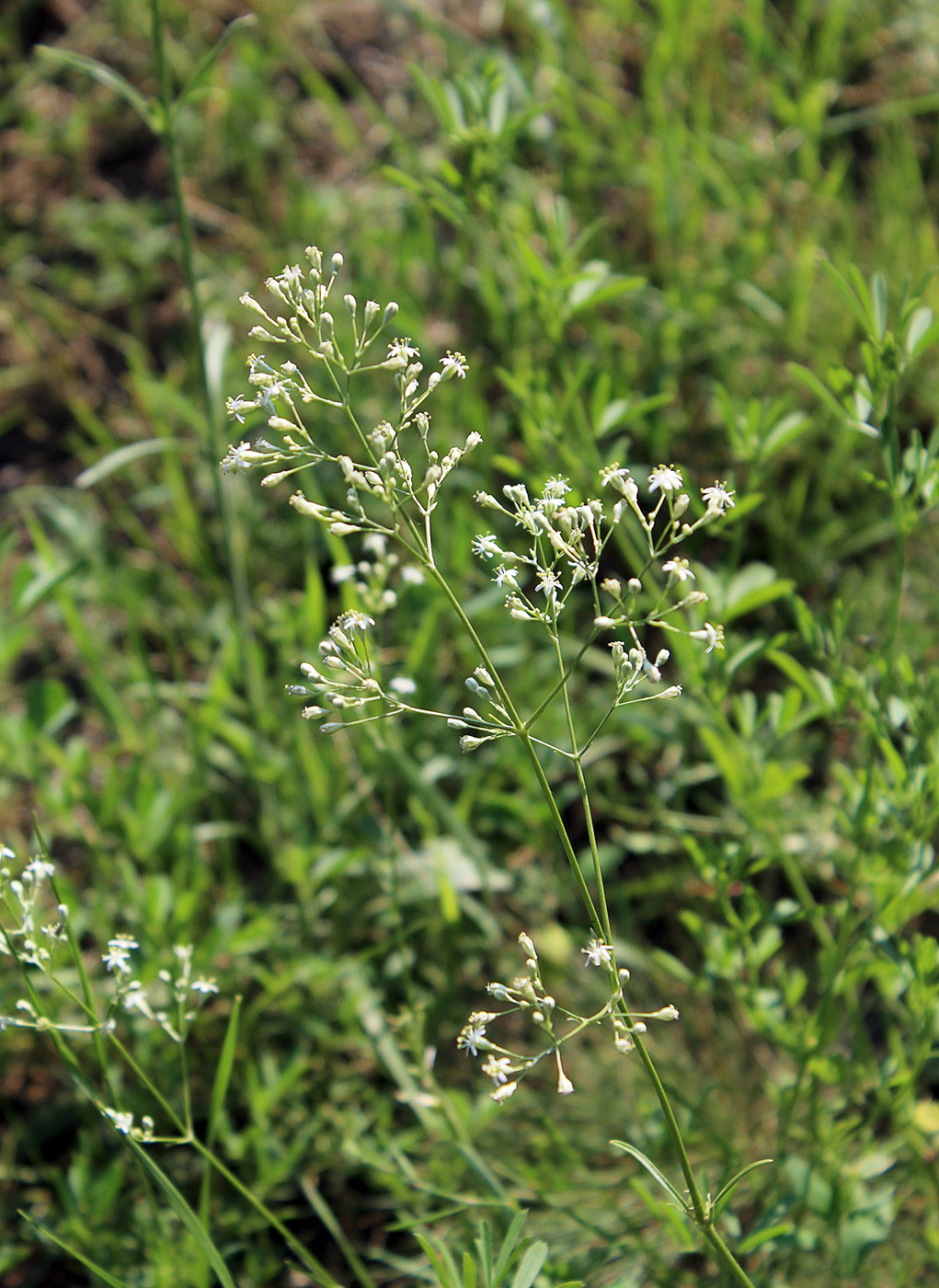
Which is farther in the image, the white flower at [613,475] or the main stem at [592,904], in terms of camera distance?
the white flower at [613,475]

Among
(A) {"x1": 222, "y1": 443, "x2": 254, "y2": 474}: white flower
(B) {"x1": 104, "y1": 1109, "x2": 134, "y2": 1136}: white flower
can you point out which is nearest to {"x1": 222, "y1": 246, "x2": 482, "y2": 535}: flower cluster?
(A) {"x1": 222, "y1": 443, "x2": 254, "y2": 474}: white flower

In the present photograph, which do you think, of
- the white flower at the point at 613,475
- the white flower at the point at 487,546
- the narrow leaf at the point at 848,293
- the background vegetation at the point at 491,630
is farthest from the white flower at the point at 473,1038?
the narrow leaf at the point at 848,293

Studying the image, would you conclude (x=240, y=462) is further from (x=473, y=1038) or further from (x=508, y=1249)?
→ (x=508, y=1249)

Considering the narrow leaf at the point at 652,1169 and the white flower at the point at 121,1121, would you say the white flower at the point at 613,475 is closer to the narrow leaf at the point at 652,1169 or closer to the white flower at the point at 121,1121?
the narrow leaf at the point at 652,1169

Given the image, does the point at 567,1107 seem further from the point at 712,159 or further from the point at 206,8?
the point at 206,8

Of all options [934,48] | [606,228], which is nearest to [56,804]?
[606,228]

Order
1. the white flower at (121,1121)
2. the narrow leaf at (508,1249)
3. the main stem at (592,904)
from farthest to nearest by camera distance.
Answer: the white flower at (121,1121)
the narrow leaf at (508,1249)
the main stem at (592,904)

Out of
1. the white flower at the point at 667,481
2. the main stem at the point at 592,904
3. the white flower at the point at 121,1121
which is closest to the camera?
the main stem at the point at 592,904

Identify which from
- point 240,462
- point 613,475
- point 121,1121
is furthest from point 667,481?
point 121,1121

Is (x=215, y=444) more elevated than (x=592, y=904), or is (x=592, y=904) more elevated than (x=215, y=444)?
(x=215, y=444)
